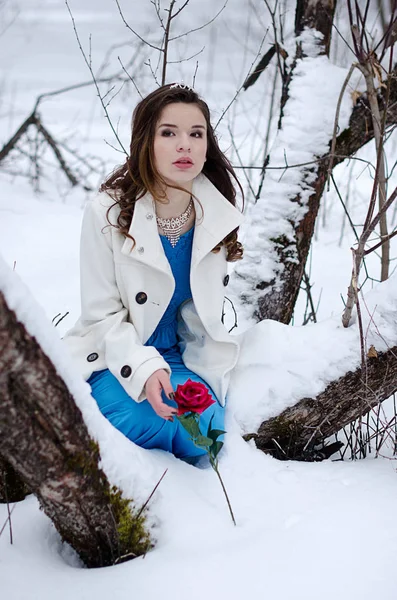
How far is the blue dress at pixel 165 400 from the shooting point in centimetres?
178

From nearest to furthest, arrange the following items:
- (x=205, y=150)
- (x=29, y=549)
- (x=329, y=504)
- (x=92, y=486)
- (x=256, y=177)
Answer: (x=92, y=486)
(x=29, y=549)
(x=329, y=504)
(x=205, y=150)
(x=256, y=177)

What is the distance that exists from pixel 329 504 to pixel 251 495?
9.0 inches

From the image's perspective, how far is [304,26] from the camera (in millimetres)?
2734

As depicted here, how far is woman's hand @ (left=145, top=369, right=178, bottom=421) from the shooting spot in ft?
5.36

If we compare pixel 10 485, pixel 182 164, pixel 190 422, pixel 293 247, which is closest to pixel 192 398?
pixel 190 422

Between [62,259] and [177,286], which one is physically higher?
[177,286]

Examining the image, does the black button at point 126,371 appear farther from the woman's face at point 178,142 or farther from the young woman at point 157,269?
the woman's face at point 178,142

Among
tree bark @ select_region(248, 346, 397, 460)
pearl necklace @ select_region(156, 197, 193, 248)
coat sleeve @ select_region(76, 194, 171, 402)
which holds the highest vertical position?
pearl necklace @ select_region(156, 197, 193, 248)

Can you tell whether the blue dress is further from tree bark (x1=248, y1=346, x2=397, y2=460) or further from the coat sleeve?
tree bark (x1=248, y1=346, x2=397, y2=460)

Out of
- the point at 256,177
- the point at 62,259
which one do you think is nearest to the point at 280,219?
the point at 62,259

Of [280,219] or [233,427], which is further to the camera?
[280,219]

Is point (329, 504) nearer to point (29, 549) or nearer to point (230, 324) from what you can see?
point (29, 549)

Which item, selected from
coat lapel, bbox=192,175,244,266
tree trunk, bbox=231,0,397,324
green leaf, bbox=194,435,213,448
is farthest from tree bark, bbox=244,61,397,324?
green leaf, bbox=194,435,213,448

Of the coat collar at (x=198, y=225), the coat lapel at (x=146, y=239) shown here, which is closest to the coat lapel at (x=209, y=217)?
the coat collar at (x=198, y=225)
